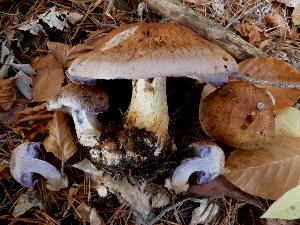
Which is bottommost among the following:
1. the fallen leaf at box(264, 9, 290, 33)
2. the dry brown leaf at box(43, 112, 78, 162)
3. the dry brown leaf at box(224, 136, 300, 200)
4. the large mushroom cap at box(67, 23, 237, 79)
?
the dry brown leaf at box(224, 136, 300, 200)

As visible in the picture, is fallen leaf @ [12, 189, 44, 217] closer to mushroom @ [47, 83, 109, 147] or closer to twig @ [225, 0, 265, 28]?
mushroom @ [47, 83, 109, 147]

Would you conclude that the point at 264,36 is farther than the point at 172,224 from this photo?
Yes

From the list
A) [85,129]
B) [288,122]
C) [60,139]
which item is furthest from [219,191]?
[60,139]

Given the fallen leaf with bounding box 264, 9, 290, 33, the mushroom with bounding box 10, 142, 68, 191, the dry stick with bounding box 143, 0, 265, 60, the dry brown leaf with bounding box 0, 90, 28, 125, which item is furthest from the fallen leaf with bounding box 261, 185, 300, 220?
the dry brown leaf with bounding box 0, 90, 28, 125

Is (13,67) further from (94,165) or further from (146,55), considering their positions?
(146,55)

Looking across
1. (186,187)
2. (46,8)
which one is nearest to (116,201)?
(186,187)

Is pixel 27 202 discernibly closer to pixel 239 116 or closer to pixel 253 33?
pixel 239 116

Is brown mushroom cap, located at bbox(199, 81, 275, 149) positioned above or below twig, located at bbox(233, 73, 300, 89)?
below
